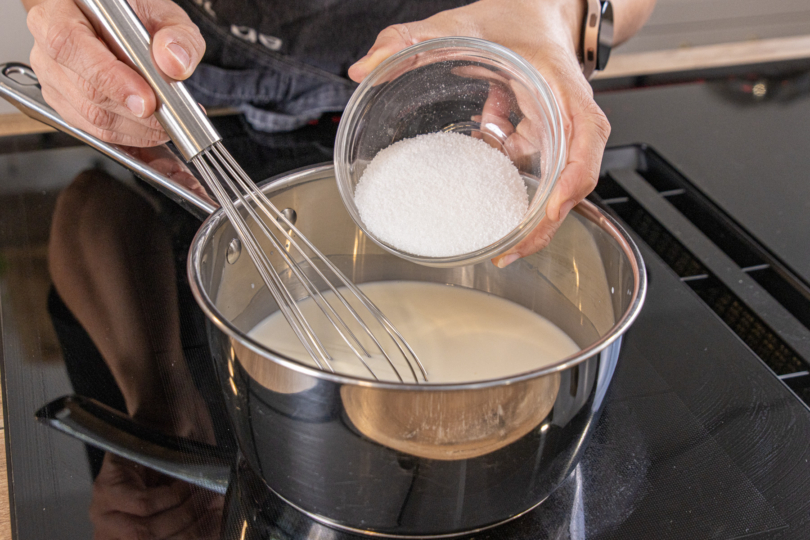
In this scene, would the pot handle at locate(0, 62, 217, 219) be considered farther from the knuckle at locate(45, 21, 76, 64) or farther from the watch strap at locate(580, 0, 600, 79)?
the watch strap at locate(580, 0, 600, 79)

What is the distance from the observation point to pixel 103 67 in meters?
A: 0.42

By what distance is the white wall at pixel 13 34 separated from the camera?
80 cm

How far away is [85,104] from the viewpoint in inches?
19.9

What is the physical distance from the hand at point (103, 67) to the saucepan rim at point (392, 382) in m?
0.09

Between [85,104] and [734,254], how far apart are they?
55cm

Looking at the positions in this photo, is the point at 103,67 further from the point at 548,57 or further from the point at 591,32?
the point at 591,32

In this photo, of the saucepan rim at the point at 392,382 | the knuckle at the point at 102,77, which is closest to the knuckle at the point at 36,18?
the knuckle at the point at 102,77

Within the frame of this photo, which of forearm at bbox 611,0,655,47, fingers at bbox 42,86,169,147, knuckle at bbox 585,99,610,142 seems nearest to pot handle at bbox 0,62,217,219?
fingers at bbox 42,86,169,147

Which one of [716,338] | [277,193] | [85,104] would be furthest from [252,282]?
[716,338]

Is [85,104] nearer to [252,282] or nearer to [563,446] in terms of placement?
[252,282]

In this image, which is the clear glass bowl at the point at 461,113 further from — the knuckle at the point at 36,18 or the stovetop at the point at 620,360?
the knuckle at the point at 36,18

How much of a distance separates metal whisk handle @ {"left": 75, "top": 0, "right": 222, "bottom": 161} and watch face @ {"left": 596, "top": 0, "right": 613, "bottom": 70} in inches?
15.3

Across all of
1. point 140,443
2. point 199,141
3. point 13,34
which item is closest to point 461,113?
point 199,141

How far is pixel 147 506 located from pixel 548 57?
38 cm
